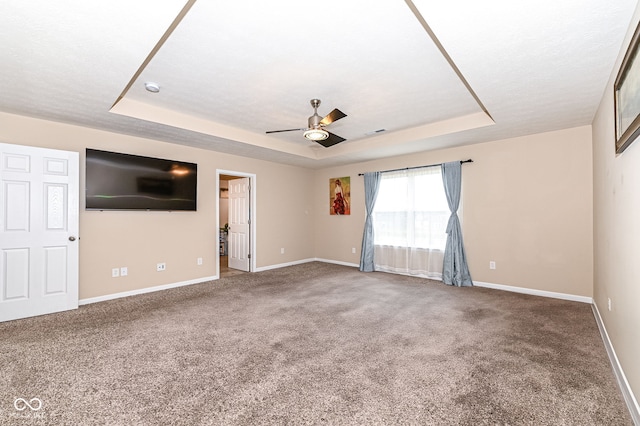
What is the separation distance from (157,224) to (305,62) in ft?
11.9

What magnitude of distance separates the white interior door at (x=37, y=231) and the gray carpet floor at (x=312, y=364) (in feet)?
0.92

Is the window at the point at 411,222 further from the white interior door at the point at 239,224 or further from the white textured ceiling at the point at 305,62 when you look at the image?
the white interior door at the point at 239,224

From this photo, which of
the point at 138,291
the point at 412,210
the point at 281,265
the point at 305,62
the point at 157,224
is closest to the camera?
the point at 305,62

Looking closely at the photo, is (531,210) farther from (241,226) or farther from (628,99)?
(241,226)

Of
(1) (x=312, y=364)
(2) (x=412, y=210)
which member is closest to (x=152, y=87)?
(1) (x=312, y=364)

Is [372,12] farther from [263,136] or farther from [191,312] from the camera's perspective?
[191,312]

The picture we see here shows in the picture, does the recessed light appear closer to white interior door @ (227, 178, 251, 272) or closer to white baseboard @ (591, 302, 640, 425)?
white interior door @ (227, 178, 251, 272)

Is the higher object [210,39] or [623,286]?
[210,39]

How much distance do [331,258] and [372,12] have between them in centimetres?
575

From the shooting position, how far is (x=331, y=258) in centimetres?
722

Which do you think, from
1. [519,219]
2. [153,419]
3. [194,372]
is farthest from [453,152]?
[153,419]

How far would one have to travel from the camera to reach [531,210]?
14.6 ft

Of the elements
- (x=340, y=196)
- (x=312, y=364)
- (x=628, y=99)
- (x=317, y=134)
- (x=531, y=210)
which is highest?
(x=317, y=134)

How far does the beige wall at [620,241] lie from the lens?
182 centimetres
